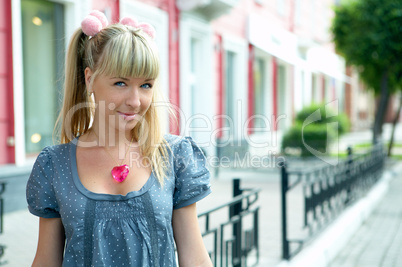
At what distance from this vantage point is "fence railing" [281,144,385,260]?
4.69m

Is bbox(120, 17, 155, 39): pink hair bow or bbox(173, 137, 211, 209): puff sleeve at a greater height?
bbox(120, 17, 155, 39): pink hair bow

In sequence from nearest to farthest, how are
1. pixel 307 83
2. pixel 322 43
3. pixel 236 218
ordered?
pixel 236 218 → pixel 307 83 → pixel 322 43

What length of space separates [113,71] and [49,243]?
615 millimetres

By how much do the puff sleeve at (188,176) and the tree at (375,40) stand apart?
11.9 metres

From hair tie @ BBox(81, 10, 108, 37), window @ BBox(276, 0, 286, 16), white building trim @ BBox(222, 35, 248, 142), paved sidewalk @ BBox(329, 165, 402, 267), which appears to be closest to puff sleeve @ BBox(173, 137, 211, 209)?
hair tie @ BBox(81, 10, 108, 37)

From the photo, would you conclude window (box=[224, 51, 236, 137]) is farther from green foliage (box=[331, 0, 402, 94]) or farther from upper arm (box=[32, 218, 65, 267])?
upper arm (box=[32, 218, 65, 267])

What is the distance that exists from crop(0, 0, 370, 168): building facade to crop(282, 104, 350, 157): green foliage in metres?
0.60

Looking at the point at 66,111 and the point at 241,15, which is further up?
the point at 241,15

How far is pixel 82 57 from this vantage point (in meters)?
1.72

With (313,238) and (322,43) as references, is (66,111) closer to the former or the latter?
(313,238)

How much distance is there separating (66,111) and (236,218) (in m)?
2.06

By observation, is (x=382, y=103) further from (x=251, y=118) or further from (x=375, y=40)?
(x=251, y=118)

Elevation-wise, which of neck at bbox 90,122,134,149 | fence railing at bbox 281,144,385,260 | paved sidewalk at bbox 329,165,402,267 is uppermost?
neck at bbox 90,122,134,149

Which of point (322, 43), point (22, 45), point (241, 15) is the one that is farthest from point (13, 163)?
point (322, 43)
